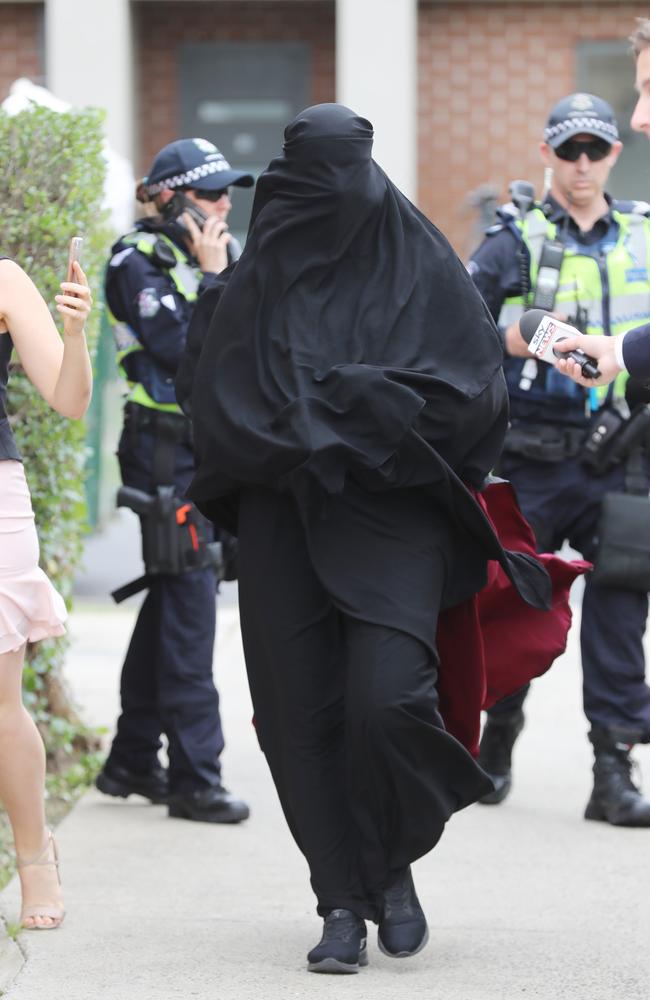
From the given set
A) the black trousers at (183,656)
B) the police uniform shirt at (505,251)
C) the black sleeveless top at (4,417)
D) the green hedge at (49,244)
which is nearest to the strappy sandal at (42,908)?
the black sleeveless top at (4,417)

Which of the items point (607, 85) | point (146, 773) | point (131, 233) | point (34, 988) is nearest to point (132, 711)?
point (146, 773)

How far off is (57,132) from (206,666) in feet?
5.08

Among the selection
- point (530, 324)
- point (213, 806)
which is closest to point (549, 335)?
point (530, 324)

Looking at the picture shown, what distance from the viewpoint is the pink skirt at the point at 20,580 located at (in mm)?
4109

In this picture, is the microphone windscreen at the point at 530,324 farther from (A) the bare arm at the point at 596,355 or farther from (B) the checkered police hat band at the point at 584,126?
(B) the checkered police hat band at the point at 584,126

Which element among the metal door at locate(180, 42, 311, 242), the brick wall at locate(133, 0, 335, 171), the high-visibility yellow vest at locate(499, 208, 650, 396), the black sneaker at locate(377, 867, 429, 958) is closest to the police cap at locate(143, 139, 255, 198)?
the high-visibility yellow vest at locate(499, 208, 650, 396)

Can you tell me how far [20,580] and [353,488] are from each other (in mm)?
774

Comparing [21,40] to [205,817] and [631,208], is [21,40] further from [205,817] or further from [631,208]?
[205,817]

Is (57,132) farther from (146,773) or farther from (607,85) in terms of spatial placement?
(607,85)

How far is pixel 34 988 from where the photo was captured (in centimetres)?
387

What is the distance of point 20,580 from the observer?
4.14 m

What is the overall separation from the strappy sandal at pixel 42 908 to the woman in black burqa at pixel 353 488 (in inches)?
24.1

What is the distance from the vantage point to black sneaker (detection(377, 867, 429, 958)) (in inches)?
158

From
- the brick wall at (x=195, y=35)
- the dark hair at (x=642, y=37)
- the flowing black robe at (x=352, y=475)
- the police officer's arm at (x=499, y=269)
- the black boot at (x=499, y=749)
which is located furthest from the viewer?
the brick wall at (x=195, y=35)
